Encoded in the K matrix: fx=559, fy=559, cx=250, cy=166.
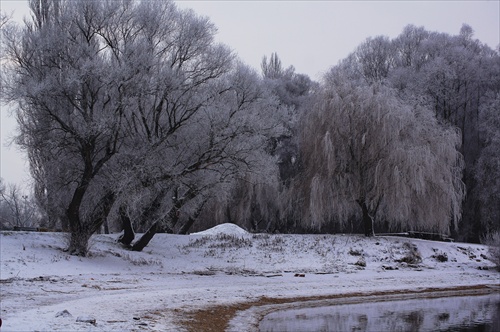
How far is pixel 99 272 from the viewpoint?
1825 centimetres

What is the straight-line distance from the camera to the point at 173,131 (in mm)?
22547

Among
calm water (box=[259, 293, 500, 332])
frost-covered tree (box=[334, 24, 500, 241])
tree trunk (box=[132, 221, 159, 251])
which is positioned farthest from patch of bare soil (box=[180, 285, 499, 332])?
frost-covered tree (box=[334, 24, 500, 241])

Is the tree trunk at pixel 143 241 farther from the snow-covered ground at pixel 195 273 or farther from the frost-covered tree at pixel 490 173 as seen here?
the frost-covered tree at pixel 490 173

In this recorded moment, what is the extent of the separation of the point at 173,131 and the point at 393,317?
11.5m

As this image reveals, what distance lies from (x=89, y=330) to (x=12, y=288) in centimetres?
589

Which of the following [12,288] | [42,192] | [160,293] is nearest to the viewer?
[12,288]

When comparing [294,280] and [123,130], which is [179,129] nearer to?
[123,130]

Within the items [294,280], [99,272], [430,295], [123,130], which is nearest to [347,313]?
[294,280]

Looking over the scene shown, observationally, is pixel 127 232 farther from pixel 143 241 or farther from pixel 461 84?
pixel 461 84

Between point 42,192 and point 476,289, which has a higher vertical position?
point 42,192

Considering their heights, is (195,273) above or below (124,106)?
below

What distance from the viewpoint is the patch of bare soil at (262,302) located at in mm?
12086

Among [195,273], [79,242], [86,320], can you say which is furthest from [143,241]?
[86,320]

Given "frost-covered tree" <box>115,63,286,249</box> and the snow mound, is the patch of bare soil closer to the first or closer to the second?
"frost-covered tree" <box>115,63,286,249</box>
